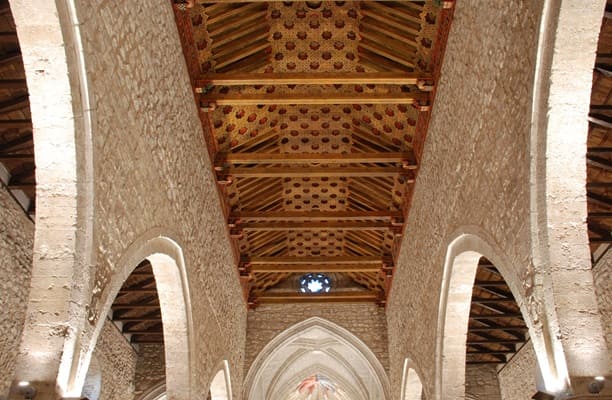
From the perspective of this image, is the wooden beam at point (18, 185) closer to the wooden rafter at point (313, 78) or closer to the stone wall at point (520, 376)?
the wooden rafter at point (313, 78)

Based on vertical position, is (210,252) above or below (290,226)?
below

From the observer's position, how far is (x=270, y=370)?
14.5m

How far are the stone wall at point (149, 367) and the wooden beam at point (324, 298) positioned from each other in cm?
234

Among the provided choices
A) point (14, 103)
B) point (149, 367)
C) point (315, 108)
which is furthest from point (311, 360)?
point (14, 103)

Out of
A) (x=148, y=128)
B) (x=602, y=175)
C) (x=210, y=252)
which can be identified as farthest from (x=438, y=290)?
(x=148, y=128)

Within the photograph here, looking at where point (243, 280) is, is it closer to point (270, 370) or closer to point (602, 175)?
point (270, 370)

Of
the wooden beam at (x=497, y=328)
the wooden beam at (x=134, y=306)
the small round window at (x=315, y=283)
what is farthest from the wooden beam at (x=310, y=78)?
the small round window at (x=315, y=283)

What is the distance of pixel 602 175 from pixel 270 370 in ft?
29.6

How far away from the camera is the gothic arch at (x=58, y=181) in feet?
12.4

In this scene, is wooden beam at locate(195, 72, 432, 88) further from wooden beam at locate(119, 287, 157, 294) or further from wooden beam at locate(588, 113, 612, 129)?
wooden beam at locate(119, 287, 157, 294)

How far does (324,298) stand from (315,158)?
4796 millimetres

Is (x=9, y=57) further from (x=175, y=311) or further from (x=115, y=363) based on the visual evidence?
(x=115, y=363)

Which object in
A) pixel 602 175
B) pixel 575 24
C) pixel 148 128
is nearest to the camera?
pixel 575 24

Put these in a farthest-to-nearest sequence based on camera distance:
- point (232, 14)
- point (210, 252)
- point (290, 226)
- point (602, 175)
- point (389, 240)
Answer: point (389, 240) → point (290, 226) → point (210, 252) → point (602, 175) → point (232, 14)
